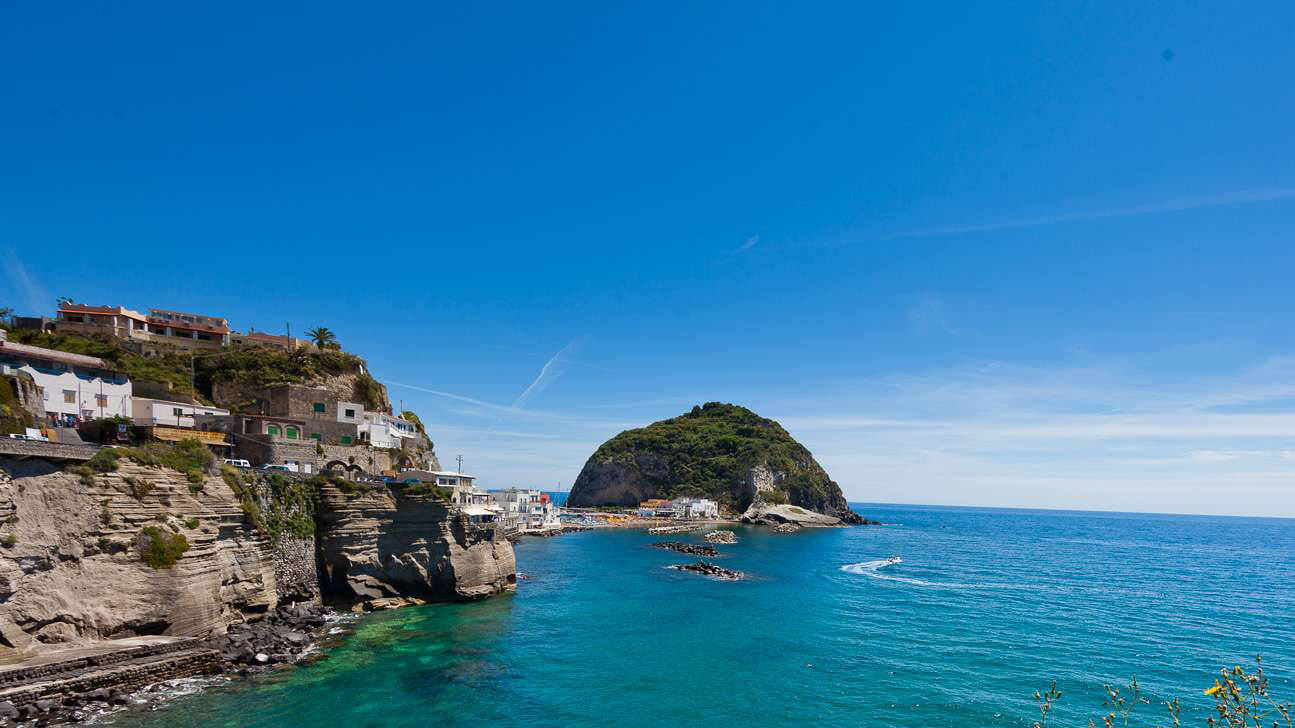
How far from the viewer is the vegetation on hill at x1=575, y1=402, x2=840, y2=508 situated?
552ft

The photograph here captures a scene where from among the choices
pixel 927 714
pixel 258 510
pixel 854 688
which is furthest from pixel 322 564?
pixel 927 714

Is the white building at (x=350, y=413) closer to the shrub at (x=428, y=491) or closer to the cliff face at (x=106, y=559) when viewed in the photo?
the shrub at (x=428, y=491)

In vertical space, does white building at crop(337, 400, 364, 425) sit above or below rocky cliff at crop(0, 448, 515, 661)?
above

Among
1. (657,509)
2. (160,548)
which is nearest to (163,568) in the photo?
(160,548)

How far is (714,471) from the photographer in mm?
174375

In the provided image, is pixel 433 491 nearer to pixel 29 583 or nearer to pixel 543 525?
pixel 29 583

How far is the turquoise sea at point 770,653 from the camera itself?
28688 millimetres

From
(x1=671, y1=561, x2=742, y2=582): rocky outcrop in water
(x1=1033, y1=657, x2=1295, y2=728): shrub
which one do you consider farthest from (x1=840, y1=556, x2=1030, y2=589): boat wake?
(x1=1033, y1=657, x2=1295, y2=728): shrub

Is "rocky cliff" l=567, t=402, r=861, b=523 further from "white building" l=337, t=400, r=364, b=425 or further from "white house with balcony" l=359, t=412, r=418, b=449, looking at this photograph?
"white building" l=337, t=400, r=364, b=425

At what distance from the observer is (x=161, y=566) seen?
3164 cm

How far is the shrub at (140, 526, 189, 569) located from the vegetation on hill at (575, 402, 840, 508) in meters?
141

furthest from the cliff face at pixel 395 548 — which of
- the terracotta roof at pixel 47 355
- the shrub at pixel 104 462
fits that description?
the terracotta roof at pixel 47 355

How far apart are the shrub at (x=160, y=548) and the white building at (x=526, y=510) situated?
258 ft

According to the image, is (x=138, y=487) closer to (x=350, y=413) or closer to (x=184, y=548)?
(x=184, y=548)
